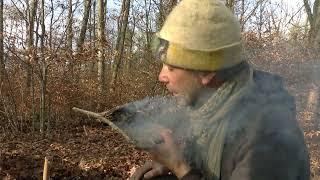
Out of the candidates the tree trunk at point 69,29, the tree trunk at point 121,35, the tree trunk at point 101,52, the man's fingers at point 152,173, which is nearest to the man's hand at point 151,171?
the man's fingers at point 152,173

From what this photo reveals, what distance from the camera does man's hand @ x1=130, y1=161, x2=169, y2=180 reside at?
1.73 meters

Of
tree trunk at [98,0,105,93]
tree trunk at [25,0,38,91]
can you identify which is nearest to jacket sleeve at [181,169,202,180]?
tree trunk at [25,0,38,91]

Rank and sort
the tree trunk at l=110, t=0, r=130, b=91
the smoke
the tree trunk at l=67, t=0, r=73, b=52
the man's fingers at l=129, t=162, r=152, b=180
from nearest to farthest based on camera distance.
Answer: the smoke
the man's fingers at l=129, t=162, r=152, b=180
the tree trunk at l=67, t=0, r=73, b=52
the tree trunk at l=110, t=0, r=130, b=91

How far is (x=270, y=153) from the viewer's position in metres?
1.52

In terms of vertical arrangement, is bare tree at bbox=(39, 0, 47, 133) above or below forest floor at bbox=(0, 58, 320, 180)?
above

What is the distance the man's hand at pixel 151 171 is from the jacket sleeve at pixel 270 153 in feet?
0.90

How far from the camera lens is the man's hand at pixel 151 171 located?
1.73 metres

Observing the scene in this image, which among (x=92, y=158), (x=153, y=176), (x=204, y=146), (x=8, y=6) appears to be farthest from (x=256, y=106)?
(x=8, y=6)

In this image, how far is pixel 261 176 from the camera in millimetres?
1518

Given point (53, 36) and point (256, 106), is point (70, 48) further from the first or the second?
point (256, 106)

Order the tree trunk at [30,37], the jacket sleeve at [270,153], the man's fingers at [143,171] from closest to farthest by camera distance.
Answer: the jacket sleeve at [270,153] → the man's fingers at [143,171] → the tree trunk at [30,37]

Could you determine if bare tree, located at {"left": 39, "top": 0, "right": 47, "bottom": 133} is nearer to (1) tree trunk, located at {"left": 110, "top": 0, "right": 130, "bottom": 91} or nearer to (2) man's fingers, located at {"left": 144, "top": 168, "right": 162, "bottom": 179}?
(1) tree trunk, located at {"left": 110, "top": 0, "right": 130, "bottom": 91}

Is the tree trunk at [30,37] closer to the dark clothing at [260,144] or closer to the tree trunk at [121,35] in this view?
the tree trunk at [121,35]

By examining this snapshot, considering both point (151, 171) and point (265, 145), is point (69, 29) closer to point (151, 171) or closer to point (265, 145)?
point (151, 171)
